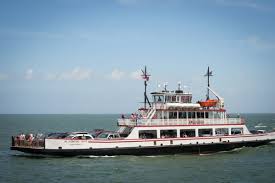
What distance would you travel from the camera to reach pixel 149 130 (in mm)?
39688

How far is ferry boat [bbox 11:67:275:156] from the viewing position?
3706cm

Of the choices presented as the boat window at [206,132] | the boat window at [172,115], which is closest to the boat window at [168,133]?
the boat window at [172,115]

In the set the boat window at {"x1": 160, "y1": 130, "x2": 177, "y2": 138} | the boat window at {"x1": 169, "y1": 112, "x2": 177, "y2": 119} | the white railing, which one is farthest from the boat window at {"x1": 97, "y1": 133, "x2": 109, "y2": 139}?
the boat window at {"x1": 169, "y1": 112, "x2": 177, "y2": 119}

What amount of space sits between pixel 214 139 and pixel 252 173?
968 centimetres

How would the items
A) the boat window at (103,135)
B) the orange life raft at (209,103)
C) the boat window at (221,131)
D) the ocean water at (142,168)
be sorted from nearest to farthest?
the ocean water at (142,168) → the boat window at (103,135) → the orange life raft at (209,103) → the boat window at (221,131)

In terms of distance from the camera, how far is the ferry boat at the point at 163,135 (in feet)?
122

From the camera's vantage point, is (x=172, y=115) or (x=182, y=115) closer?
(x=172, y=115)

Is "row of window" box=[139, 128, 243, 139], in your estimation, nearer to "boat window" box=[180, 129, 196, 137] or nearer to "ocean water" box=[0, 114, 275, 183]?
"boat window" box=[180, 129, 196, 137]

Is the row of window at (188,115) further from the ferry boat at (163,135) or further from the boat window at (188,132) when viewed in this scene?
the boat window at (188,132)

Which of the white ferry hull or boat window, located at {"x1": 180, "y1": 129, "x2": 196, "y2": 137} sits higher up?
boat window, located at {"x1": 180, "y1": 129, "x2": 196, "y2": 137}

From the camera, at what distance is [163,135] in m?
40.3

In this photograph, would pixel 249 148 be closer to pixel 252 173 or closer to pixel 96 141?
pixel 252 173

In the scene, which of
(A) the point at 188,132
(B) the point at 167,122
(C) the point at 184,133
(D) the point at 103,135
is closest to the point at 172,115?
(B) the point at 167,122

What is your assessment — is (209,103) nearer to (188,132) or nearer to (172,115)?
(188,132)
